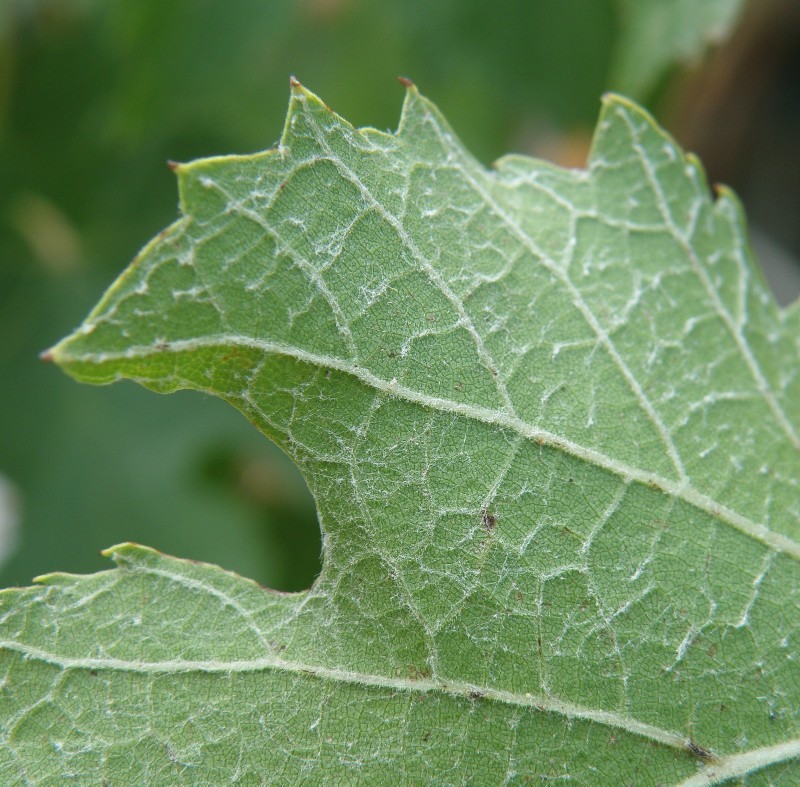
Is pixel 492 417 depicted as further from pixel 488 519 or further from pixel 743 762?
pixel 743 762

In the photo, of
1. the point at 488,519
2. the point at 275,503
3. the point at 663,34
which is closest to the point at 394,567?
the point at 488,519

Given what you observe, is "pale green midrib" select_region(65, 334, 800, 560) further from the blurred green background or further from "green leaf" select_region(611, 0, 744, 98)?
the blurred green background

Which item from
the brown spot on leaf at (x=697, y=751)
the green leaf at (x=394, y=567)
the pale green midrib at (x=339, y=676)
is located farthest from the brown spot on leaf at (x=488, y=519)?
the brown spot on leaf at (x=697, y=751)

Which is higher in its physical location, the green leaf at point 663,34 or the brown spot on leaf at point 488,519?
the green leaf at point 663,34

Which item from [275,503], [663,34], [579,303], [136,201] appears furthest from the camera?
[275,503]

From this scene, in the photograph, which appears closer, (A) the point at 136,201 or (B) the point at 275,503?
(A) the point at 136,201

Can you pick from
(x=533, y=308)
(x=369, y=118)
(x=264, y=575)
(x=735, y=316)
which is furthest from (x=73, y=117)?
(x=735, y=316)

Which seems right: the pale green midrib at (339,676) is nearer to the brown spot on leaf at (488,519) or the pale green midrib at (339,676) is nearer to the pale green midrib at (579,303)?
the brown spot on leaf at (488,519)

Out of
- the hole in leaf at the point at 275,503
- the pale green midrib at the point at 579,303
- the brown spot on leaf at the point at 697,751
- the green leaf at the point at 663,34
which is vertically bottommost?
the hole in leaf at the point at 275,503
